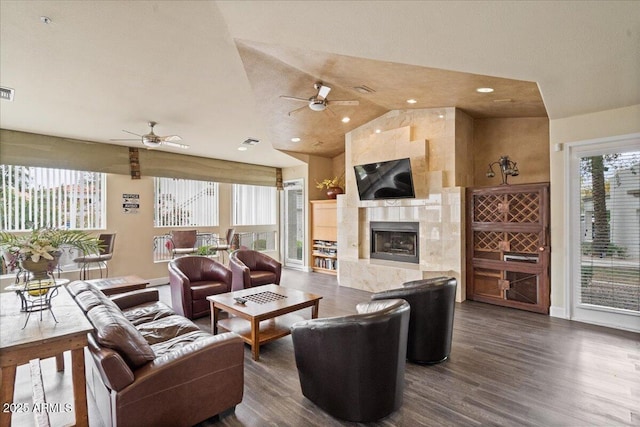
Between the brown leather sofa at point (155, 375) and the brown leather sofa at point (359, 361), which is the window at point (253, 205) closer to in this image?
the brown leather sofa at point (155, 375)

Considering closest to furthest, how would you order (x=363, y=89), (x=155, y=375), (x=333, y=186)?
(x=155, y=375) < (x=363, y=89) < (x=333, y=186)

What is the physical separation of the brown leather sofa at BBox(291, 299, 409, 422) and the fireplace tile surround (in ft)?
11.0

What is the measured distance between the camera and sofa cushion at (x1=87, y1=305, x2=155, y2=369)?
75.3 inches

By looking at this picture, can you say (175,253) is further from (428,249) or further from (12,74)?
(428,249)

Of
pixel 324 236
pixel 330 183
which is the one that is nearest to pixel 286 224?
pixel 324 236

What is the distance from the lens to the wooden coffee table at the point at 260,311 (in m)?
3.21

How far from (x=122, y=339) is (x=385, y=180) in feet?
15.7

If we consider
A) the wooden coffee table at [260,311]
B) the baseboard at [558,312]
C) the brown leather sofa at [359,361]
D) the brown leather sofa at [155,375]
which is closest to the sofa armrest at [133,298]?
the wooden coffee table at [260,311]

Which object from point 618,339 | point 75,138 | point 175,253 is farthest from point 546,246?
point 75,138

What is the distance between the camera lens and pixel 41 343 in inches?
71.1

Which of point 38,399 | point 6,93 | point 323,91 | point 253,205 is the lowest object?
point 38,399

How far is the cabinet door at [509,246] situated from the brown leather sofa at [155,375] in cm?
437

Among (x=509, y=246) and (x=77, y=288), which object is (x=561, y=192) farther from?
(x=77, y=288)

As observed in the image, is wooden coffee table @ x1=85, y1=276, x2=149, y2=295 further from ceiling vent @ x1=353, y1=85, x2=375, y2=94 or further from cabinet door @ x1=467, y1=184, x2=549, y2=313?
cabinet door @ x1=467, y1=184, x2=549, y2=313
